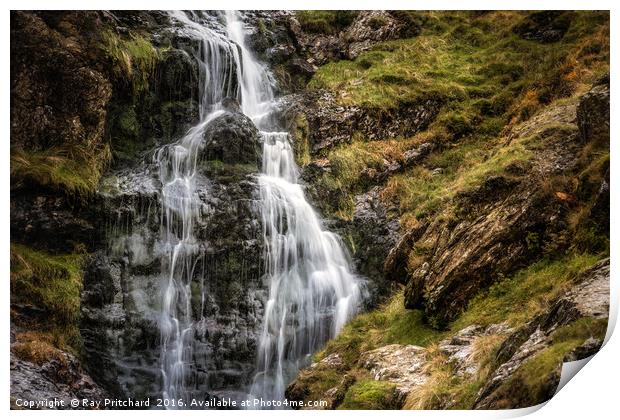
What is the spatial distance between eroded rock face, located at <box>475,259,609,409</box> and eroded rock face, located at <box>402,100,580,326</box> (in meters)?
1.04

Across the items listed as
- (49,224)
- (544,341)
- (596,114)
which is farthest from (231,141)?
(544,341)

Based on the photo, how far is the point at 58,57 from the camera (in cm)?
868

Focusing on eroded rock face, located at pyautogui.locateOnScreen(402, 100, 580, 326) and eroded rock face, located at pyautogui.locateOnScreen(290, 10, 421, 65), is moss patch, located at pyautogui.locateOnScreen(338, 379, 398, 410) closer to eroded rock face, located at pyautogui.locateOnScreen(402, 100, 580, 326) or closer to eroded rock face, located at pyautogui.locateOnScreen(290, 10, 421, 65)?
eroded rock face, located at pyautogui.locateOnScreen(402, 100, 580, 326)

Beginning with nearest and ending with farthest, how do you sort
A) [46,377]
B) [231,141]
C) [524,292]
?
1. [524,292]
2. [46,377]
3. [231,141]

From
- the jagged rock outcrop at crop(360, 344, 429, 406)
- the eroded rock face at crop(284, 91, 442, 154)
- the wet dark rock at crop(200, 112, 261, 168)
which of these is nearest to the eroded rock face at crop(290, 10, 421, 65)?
the eroded rock face at crop(284, 91, 442, 154)

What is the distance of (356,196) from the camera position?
32.1 ft

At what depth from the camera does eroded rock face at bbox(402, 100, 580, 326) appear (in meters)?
7.00

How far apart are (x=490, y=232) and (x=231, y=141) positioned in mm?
4226

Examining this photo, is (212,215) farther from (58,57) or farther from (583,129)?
(583,129)

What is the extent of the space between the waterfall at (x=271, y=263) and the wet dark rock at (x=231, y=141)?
14 cm

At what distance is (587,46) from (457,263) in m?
4.06

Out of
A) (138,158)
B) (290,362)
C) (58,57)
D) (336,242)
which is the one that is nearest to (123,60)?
(58,57)

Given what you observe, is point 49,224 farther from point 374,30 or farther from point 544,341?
point 374,30

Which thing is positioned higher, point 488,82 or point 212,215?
point 488,82
